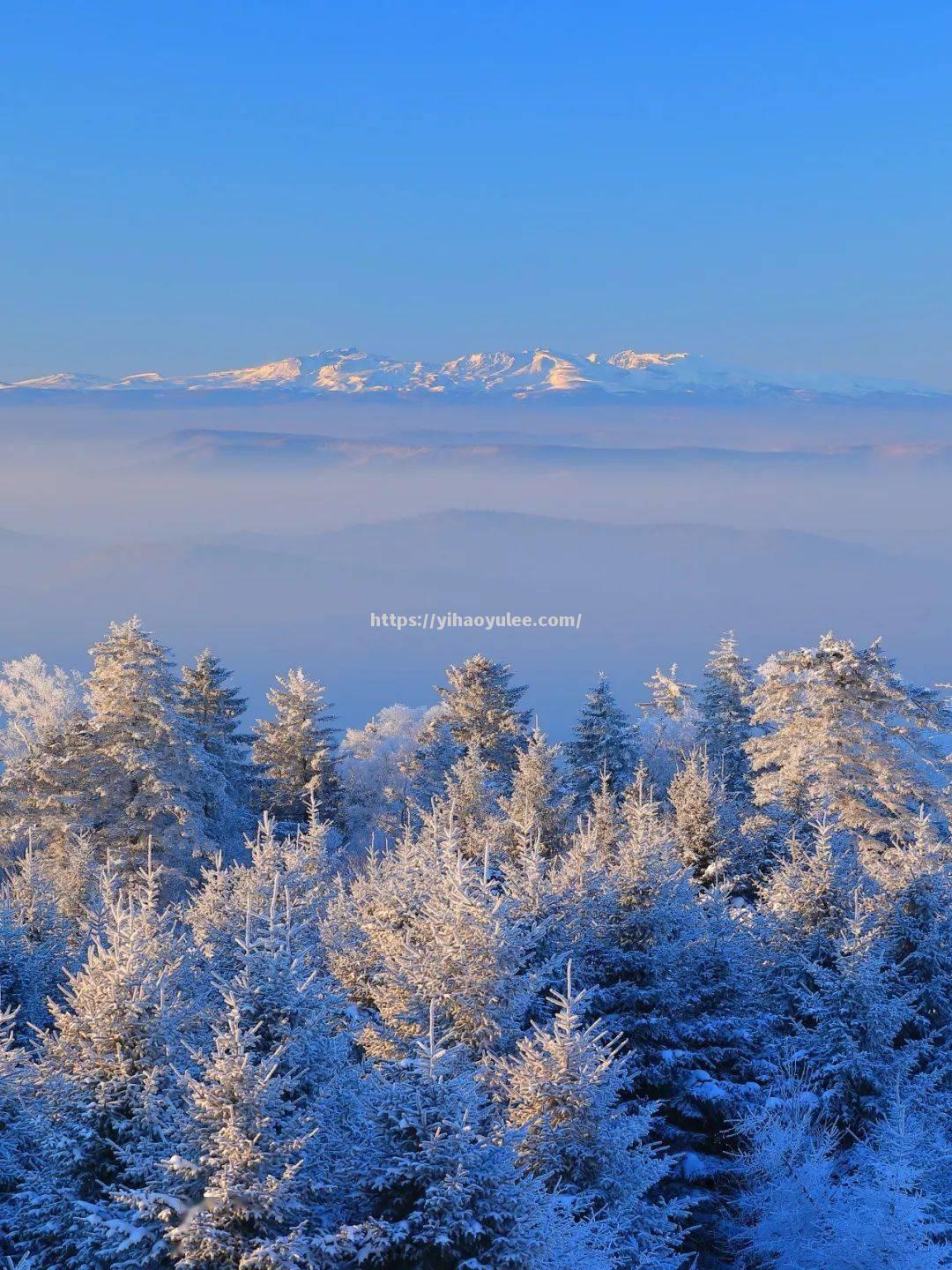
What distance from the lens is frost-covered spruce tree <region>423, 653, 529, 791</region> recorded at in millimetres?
56031

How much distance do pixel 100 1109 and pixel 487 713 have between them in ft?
143

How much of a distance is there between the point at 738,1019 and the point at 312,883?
545 inches

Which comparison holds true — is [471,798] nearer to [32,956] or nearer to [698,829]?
[698,829]

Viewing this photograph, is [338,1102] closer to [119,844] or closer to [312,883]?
[312,883]

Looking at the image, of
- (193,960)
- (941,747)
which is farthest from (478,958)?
(941,747)

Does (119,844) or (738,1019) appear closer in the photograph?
(738,1019)

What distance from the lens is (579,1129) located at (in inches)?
612

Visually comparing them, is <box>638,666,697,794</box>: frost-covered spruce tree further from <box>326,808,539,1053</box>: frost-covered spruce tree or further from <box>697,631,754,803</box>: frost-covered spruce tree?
<box>326,808,539,1053</box>: frost-covered spruce tree

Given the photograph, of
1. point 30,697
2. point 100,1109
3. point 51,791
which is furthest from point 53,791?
point 30,697

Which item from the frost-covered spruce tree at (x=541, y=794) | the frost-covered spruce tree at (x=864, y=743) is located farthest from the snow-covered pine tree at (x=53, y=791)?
the frost-covered spruce tree at (x=864, y=743)

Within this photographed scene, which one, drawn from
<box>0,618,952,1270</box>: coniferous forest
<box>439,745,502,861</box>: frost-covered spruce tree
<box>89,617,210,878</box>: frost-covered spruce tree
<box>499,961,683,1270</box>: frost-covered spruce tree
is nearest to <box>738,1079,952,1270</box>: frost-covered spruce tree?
<box>0,618,952,1270</box>: coniferous forest

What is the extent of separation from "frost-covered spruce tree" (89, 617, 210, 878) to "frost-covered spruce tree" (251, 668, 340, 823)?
1026cm

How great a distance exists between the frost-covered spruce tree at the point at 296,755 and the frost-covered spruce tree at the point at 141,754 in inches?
404

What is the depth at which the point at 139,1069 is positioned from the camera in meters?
13.5
